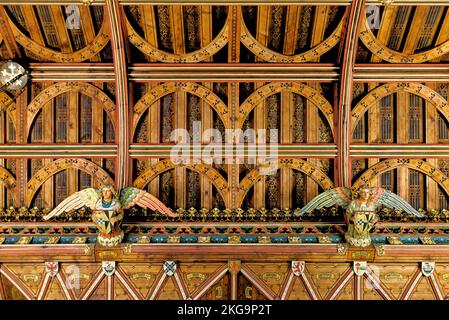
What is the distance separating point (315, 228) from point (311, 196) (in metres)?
0.81

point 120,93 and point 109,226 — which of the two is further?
point 120,93

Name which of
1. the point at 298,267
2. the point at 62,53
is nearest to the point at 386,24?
the point at 298,267

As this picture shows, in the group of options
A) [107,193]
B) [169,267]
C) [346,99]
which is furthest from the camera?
[346,99]

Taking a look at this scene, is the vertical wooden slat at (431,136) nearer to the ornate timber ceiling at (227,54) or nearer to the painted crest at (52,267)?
the ornate timber ceiling at (227,54)

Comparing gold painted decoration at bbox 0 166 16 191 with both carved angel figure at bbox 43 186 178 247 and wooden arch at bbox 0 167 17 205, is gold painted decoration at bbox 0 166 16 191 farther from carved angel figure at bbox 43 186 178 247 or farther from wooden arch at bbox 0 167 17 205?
carved angel figure at bbox 43 186 178 247

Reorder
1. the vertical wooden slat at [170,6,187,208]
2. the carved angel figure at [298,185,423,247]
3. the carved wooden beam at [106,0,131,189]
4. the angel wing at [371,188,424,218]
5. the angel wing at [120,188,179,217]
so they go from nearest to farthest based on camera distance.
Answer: the carved angel figure at [298,185,423,247]
the carved wooden beam at [106,0,131,189]
the angel wing at [371,188,424,218]
the angel wing at [120,188,179,217]
the vertical wooden slat at [170,6,187,208]

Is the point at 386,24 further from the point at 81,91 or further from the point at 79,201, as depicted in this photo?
the point at 79,201

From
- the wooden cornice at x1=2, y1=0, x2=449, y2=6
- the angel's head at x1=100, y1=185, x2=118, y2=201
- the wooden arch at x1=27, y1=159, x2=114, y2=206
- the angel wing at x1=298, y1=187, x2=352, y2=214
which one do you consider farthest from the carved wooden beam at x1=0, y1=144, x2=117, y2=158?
the angel wing at x1=298, y1=187, x2=352, y2=214

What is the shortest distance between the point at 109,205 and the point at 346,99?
5.86 meters

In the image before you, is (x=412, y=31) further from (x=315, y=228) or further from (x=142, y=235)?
(x=142, y=235)

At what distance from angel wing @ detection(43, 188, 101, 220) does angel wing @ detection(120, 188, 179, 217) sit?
25.7 inches

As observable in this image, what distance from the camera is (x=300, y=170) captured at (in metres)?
9.07

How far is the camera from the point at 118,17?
801 cm

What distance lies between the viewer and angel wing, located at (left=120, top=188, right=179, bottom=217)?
27.5ft
